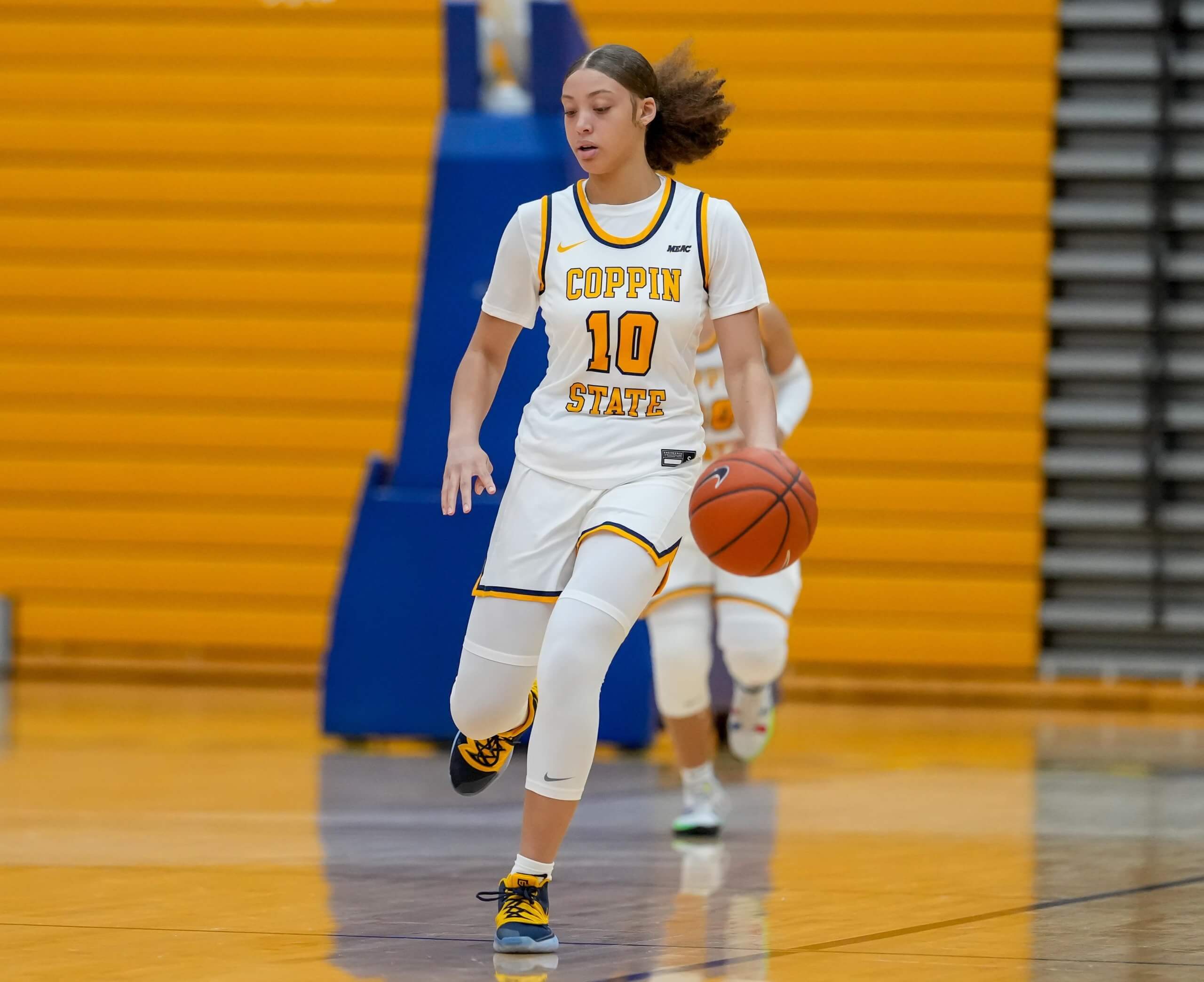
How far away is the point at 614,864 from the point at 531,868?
1.21 meters

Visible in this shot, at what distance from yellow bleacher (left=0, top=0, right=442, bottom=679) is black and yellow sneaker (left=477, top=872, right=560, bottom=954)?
298 inches

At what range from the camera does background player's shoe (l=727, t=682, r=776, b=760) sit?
6043 mm

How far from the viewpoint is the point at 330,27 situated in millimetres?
11438

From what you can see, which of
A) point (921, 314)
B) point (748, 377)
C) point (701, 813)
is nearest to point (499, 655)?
point (748, 377)

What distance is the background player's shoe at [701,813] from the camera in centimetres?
551

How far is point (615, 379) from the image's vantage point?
12.8 ft

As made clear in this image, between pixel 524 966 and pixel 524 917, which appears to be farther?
pixel 524 917

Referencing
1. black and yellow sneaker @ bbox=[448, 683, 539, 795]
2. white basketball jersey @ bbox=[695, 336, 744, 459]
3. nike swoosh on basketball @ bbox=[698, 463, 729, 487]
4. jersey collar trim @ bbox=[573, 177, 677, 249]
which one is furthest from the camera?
white basketball jersey @ bbox=[695, 336, 744, 459]

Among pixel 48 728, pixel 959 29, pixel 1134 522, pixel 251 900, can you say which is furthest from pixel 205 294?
pixel 251 900

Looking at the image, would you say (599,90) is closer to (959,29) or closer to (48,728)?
(48,728)

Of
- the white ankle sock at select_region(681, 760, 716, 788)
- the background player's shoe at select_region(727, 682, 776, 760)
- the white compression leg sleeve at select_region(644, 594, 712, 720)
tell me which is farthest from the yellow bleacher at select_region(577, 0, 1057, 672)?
the white ankle sock at select_region(681, 760, 716, 788)

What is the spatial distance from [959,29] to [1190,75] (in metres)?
1.30

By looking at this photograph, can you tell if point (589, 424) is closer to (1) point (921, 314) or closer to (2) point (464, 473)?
(2) point (464, 473)

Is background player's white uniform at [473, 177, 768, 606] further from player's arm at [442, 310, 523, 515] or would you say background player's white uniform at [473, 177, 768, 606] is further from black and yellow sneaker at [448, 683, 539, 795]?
black and yellow sneaker at [448, 683, 539, 795]
